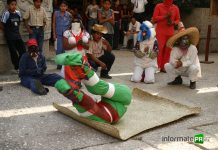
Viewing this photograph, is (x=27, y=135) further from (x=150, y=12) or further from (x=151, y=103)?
(x=150, y=12)

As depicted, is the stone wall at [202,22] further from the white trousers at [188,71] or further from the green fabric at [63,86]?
the green fabric at [63,86]

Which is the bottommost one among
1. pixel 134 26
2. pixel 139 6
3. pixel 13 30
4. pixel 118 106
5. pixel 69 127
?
pixel 69 127

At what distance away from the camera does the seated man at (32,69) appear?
6652 millimetres

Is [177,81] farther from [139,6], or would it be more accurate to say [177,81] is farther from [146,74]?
[139,6]

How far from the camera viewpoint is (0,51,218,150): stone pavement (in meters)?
4.34

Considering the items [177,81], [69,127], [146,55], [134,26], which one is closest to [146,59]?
[146,55]

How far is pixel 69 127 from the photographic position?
16.0 ft

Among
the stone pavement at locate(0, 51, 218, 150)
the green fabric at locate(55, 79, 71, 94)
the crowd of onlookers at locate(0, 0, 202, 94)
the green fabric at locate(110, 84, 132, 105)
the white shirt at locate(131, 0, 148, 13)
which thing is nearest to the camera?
the stone pavement at locate(0, 51, 218, 150)

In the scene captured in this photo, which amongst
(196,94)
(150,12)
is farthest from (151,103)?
(150,12)

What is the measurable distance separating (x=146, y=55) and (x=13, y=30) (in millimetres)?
2617

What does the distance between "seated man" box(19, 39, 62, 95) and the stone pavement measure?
0.17 metres

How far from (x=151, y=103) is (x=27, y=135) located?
6.66 feet

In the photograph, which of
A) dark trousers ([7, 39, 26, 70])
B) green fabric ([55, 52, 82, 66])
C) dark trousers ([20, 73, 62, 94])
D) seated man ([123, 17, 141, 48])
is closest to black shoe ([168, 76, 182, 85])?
dark trousers ([20, 73, 62, 94])

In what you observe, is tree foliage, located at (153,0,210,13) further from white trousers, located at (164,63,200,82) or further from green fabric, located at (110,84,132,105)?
green fabric, located at (110,84,132,105)
